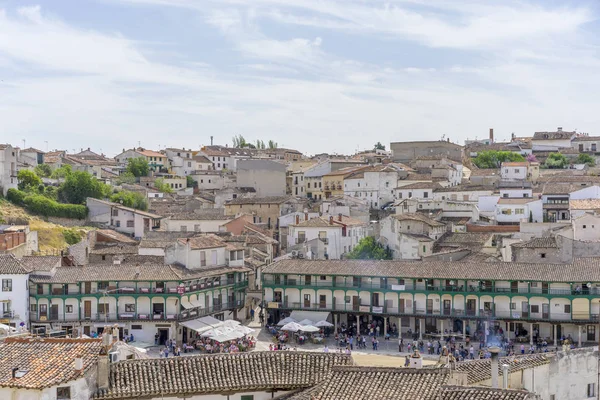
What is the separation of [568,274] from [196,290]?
24338mm

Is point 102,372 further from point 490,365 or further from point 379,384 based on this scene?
point 490,365

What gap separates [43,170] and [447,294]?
7135 centimetres

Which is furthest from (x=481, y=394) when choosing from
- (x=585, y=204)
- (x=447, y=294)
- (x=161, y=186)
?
(x=161, y=186)

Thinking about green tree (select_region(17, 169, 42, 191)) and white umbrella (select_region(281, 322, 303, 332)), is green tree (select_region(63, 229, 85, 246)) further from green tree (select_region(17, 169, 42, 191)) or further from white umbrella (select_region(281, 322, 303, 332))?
white umbrella (select_region(281, 322, 303, 332))

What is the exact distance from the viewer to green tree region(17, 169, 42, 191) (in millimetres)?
99181

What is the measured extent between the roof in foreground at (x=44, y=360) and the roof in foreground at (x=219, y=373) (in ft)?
3.74

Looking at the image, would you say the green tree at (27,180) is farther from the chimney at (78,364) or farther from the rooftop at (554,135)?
the chimney at (78,364)

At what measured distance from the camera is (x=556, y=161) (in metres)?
117

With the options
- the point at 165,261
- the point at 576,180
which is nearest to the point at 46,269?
the point at 165,261

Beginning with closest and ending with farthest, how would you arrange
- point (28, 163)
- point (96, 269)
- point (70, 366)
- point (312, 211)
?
point (70, 366), point (96, 269), point (312, 211), point (28, 163)

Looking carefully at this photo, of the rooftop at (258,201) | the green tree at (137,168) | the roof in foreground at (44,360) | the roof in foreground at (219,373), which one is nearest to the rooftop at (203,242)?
the rooftop at (258,201)

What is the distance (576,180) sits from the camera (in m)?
94.1

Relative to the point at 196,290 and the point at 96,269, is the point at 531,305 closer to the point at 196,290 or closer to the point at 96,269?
the point at 196,290

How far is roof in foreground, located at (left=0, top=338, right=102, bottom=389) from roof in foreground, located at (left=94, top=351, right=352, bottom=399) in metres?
1.14
